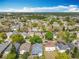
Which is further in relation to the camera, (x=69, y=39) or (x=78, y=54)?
(x=69, y=39)

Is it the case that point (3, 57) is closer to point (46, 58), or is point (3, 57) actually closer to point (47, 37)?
point (46, 58)

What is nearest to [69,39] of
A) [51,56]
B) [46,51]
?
[46,51]

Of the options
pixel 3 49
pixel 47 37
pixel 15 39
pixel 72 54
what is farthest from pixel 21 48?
pixel 47 37

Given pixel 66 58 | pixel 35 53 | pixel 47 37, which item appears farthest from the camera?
pixel 47 37

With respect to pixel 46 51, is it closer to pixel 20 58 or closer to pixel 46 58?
pixel 46 58

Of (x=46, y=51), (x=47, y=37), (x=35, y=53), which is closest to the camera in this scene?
(x=35, y=53)

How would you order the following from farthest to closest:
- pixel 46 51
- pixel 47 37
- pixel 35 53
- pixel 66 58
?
pixel 47 37, pixel 46 51, pixel 35 53, pixel 66 58

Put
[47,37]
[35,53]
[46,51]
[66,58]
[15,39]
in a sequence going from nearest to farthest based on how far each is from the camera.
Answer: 1. [66,58]
2. [35,53]
3. [46,51]
4. [15,39]
5. [47,37]

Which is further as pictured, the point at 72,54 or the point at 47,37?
the point at 47,37
